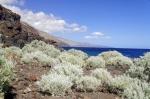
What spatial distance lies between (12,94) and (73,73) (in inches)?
110

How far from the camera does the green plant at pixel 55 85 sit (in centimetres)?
977

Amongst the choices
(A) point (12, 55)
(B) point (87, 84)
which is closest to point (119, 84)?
(B) point (87, 84)

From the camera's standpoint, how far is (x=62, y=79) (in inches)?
397

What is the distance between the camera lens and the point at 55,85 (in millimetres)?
9781

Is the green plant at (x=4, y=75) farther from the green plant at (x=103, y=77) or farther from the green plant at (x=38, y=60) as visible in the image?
the green plant at (x=38, y=60)

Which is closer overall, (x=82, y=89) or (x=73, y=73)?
(x=82, y=89)

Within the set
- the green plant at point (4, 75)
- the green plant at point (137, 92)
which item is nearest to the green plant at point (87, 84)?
the green plant at point (137, 92)

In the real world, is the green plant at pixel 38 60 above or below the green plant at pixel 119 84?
above

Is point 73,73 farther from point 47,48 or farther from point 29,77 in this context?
point 47,48

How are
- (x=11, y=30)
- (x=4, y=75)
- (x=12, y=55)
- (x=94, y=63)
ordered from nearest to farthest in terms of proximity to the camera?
1. (x=4, y=75)
2. (x=12, y=55)
3. (x=94, y=63)
4. (x=11, y=30)

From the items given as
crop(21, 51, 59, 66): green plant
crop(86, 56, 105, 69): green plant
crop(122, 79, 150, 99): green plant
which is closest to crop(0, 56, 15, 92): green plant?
crop(122, 79, 150, 99): green plant

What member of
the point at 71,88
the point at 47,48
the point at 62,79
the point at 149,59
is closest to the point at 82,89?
the point at 71,88

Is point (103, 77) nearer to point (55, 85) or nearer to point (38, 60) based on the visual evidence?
point (55, 85)

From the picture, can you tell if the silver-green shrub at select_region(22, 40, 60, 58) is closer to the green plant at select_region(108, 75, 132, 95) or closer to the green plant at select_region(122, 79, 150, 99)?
the green plant at select_region(108, 75, 132, 95)
